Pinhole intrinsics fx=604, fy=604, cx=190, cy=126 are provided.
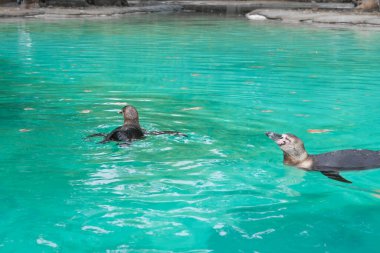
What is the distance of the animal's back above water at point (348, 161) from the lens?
18.9 feet

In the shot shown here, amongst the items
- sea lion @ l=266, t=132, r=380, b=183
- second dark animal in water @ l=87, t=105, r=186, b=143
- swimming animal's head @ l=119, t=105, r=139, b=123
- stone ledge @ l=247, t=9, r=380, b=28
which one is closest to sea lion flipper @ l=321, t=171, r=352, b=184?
sea lion @ l=266, t=132, r=380, b=183

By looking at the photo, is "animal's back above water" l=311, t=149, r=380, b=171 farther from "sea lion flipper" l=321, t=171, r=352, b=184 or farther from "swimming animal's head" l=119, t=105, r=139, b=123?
"swimming animal's head" l=119, t=105, r=139, b=123

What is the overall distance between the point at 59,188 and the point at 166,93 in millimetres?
4823

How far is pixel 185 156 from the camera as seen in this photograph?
6.33 m

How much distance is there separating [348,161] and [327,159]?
0.20 m

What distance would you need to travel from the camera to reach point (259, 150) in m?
6.64

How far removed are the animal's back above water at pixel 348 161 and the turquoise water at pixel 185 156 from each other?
0.37ft

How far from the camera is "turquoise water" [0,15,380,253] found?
4.49 m

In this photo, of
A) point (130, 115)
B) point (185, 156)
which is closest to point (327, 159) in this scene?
point (185, 156)

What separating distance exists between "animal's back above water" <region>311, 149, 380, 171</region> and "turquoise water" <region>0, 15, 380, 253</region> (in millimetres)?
111

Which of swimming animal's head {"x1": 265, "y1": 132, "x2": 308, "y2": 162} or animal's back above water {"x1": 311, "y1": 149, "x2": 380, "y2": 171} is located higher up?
swimming animal's head {"x1": 265, "y1": 132, "x2": 308, "y2": 162}

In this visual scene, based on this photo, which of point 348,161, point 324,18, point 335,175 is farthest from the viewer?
point 324,18

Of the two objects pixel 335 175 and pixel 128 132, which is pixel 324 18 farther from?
pixel 335 175

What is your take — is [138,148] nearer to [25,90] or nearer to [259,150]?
[259,150]
